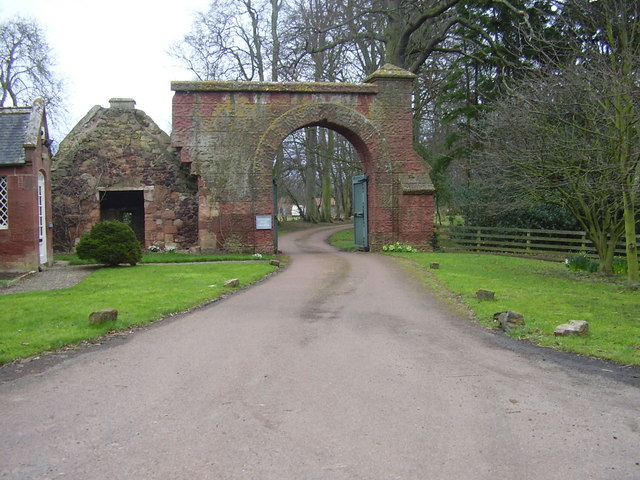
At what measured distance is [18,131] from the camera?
17828mm

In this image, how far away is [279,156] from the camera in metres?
43.6

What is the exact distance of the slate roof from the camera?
56.2 feet

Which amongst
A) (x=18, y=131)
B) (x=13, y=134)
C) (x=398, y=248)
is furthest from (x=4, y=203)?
(x=398, y=248)

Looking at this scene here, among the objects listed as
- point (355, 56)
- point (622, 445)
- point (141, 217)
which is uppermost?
point (355, 56)

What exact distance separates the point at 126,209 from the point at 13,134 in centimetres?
920

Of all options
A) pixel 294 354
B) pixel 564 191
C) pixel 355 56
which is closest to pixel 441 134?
pixel 355 56

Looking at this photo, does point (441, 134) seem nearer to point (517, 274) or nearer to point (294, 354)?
point (517, 274)

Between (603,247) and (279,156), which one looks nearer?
(603,247)

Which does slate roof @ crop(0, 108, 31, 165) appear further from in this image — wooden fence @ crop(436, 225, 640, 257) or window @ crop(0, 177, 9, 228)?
wooden fence @ crop(436, 225, 640, 257)

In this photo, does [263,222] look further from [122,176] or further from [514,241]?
[514,241]

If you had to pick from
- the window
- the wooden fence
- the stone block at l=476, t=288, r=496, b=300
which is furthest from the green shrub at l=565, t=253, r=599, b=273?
the window

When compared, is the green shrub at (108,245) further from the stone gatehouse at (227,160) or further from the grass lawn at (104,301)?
the stone gatehouse at (227,160)

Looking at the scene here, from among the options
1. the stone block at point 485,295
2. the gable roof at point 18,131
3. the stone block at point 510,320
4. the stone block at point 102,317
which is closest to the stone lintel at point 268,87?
the gable roof at point 18,131

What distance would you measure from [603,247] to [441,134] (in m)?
23.0
